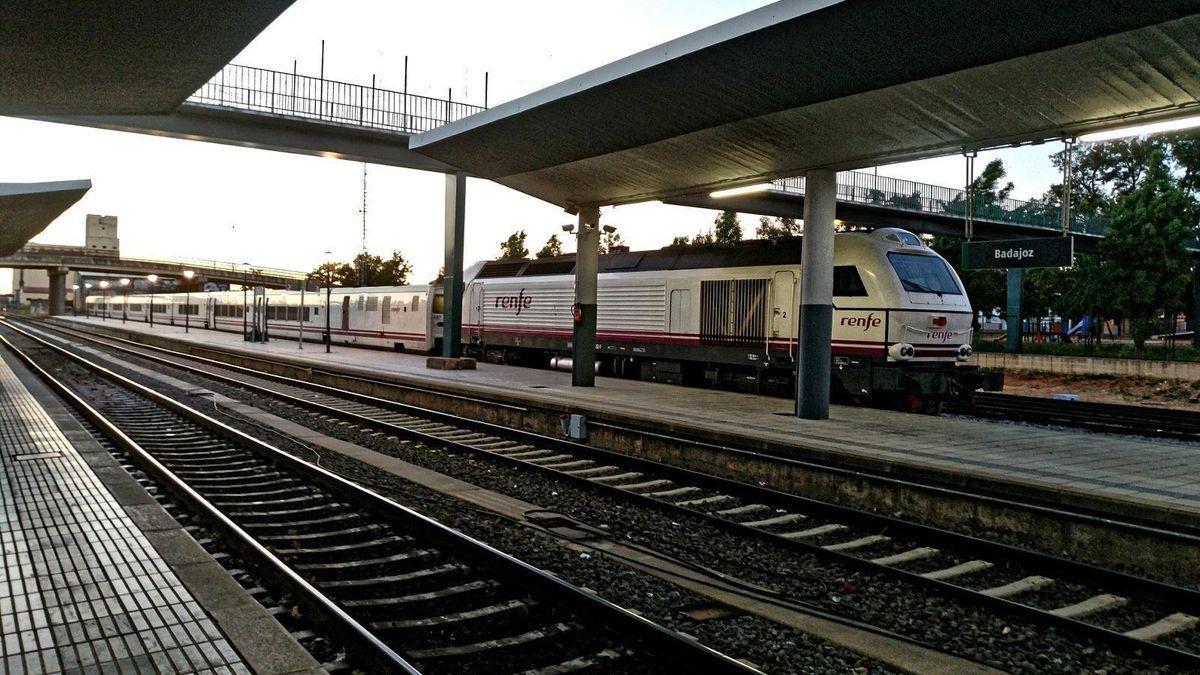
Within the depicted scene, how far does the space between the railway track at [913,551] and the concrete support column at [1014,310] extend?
29525mm

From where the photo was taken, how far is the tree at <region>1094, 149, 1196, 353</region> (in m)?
31.6

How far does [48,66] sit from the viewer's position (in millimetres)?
8484

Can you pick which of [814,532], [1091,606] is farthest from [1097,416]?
[1091,606]

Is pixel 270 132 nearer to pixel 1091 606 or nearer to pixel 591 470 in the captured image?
pixel 591 470

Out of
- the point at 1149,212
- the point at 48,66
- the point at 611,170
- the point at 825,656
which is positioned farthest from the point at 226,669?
the point at 1149,212

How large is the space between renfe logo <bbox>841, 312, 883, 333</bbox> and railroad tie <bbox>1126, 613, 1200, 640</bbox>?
9.33 metres

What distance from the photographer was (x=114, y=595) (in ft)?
16.9

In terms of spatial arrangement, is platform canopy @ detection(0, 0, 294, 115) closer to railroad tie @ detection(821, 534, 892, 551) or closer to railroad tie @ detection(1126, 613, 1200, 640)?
railroad tie @ detection(821, 534, 892, 551)

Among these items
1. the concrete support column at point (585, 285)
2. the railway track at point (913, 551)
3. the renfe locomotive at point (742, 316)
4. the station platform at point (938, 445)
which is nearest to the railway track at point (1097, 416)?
the station platform at point (938, 445)

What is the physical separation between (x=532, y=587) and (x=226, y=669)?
7.10 feet

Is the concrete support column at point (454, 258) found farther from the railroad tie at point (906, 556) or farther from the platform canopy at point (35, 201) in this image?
the railroad tie at point (906, 556)

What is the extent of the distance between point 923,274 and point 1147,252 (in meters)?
Result: 22.0

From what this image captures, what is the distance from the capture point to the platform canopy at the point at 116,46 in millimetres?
6980

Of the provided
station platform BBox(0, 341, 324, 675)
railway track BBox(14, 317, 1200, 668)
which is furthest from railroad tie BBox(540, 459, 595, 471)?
station platform BBox(0, 341, 324, 675)
